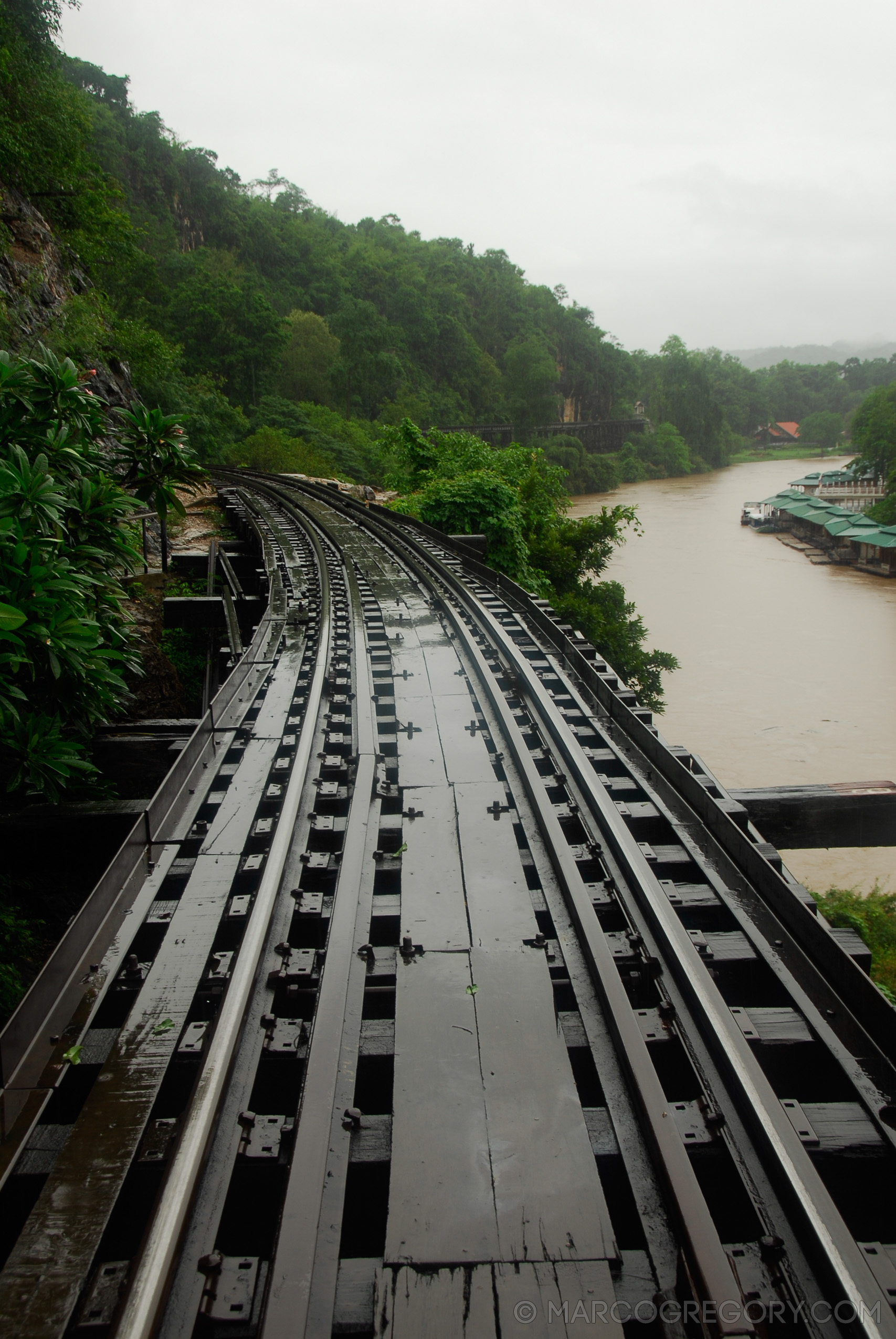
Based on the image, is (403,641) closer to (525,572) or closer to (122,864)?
(122,864)

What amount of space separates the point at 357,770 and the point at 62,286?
19.1m

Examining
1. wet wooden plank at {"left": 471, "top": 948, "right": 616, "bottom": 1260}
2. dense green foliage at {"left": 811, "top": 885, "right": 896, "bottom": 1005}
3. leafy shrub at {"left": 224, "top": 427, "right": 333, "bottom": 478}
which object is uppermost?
leafy shrub at {"left": 224, "top": 427, "right": 333, "bottom": 478}

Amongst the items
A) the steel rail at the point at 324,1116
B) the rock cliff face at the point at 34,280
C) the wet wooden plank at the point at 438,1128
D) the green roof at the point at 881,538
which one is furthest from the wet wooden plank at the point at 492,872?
the green roof at the point at 881,538

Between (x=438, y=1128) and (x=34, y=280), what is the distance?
19331 mm

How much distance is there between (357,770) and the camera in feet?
13.9

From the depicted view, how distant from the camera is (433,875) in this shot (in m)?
3.40

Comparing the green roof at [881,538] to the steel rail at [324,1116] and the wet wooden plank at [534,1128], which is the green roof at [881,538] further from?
the wet wooden plank at [534,1128]

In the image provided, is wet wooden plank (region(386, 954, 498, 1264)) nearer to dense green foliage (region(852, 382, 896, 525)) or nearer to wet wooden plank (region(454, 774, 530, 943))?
wet wooden plank (region(454, 774, 530, 943))

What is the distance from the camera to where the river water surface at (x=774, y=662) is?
46.4 feet

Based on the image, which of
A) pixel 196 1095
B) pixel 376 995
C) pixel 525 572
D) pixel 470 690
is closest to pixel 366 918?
pixel 376 995

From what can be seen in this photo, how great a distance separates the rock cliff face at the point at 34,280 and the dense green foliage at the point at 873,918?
566 inches

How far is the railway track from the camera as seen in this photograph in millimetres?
1773

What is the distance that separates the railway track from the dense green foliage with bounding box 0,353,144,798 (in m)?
0.89

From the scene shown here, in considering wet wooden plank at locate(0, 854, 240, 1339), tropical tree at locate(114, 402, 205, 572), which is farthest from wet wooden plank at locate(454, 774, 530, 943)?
tropical tree at locate(114, 402, 205, 572)
